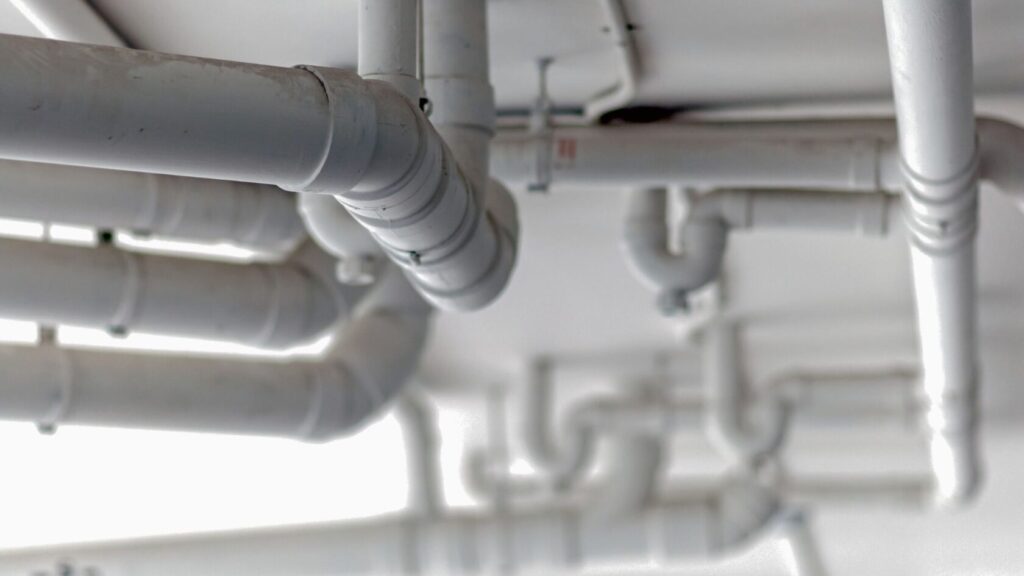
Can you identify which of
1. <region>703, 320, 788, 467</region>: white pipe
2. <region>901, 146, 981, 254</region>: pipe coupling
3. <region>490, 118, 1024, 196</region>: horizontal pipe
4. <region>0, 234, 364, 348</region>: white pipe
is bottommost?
<region>901, 146, 981, 254</region>: pipe coupling

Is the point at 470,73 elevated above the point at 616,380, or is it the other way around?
the point at 616,380

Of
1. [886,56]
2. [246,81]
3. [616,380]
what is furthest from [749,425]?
[246,81]

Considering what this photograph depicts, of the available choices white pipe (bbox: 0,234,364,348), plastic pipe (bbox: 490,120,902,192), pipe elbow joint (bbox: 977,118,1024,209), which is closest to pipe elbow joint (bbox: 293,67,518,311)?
plastic pipe (bbox: 490,120,902,192)

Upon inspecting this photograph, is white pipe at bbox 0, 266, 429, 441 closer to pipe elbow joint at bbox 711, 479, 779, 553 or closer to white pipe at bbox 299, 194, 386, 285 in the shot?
white pipe at bbox 299, 194, 386, 285

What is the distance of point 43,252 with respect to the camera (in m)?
3.82

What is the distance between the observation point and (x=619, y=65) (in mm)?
3877

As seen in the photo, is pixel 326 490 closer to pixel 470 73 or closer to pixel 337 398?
pixel 337 398

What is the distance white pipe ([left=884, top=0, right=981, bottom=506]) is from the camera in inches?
111

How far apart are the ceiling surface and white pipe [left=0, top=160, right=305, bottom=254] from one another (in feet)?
1.18

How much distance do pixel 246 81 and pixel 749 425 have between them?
4381mm

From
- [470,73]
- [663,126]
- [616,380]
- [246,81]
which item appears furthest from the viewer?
[616,380]

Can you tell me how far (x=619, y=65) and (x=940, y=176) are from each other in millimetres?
913

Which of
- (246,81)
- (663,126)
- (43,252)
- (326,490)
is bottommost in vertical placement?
(246,81)

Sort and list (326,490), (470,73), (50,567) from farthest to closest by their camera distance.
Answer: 1. (326,490)
2. (50,567)
3. (470,73)
